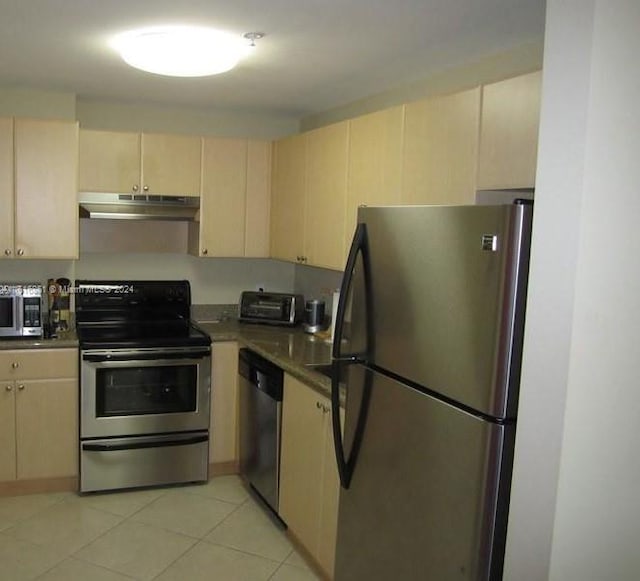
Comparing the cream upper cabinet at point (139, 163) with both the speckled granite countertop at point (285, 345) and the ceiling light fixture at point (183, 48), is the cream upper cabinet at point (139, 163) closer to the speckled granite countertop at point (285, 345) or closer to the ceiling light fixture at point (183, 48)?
the speckled granite countertop at point (285, 345)

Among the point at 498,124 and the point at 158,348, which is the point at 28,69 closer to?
the point at 158,348

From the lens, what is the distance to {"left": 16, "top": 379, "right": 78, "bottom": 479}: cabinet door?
3.71 metres

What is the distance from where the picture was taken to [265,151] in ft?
14.1

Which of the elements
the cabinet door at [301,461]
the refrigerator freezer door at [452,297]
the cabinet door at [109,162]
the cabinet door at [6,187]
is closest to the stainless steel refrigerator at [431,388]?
the refrigerator freezer door at [452,297]

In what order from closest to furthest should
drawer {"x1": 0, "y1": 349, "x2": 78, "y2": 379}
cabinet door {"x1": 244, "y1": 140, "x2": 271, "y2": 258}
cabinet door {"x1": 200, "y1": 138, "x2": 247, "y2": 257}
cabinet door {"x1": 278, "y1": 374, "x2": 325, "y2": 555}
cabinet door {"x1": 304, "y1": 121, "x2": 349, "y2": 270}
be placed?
1. cabinet door {"x1": 278, "y1": 374, "x2": 325, "y2": 555}
2. cabinet door {"x1": 304, "y1": 121, "x2": 349, "y2": 270}
3. drawer {"x1": 0, "y1": 349, "x2": 78, "y2": 379}
4. cabinet door {"x1": 200, "y1": 138, "x2": 247, "y2": 257}
5. cabinet door {"x1": 244, "y1": 140, "x2": 271, "y2": 258}

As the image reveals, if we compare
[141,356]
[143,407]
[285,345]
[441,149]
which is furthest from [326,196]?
[143,407]

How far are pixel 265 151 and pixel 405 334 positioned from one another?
2610 millimetres

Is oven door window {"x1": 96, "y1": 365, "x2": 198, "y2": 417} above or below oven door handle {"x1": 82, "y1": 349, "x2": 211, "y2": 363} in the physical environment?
below

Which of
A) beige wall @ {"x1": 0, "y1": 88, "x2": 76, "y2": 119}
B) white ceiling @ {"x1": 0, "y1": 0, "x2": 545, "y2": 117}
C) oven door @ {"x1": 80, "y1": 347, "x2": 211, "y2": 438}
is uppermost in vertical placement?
white ceiling @ {"x1": 0, "y1": 0, "x2": 545, "y2": 117}

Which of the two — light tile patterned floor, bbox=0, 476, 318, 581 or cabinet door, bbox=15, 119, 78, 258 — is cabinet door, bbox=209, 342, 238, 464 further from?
cabinet door, bbox=15, 119, 78, 258

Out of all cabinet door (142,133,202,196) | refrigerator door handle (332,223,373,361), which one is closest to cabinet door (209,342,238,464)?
cabinet door (142,133,202,196)

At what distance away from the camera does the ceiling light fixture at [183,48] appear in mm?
2623

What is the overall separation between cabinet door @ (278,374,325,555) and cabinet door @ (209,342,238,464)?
0.76m

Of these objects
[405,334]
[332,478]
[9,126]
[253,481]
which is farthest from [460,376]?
→ [9,126]
